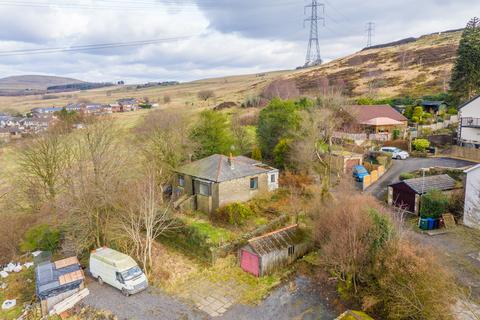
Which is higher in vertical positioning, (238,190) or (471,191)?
(471,191)

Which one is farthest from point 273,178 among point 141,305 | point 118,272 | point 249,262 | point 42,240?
point 42,240

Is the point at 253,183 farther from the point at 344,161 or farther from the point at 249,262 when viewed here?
the point at 344,161

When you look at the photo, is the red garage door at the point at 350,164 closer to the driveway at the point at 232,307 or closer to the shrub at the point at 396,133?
the shrub at the point at 396,133

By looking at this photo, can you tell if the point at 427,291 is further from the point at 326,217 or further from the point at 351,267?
the point at 326,217

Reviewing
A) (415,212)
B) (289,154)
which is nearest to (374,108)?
(289,154)

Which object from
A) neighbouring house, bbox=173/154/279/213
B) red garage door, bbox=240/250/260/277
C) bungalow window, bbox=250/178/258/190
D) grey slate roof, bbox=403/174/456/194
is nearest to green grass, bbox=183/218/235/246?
neighbouring house, bbox=173/154/279/213

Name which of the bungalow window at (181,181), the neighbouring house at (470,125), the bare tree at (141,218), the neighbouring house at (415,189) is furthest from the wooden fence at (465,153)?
the bare tree at (141,218)
